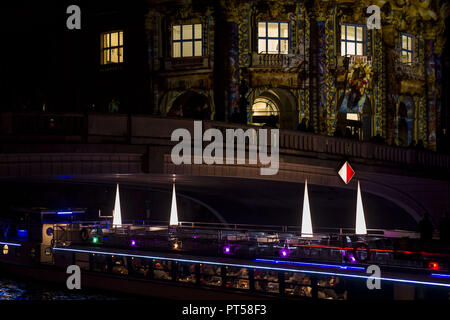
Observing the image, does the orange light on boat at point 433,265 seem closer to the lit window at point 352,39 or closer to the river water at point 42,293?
the river water at point 42,293

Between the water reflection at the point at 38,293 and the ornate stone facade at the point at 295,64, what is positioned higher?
the ornate stone facade at the point at 295,64

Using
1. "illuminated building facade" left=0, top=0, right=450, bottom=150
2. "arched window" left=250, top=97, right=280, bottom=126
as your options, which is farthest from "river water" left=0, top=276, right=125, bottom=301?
"arched window" left=250, top=97, right=280, bottom=126

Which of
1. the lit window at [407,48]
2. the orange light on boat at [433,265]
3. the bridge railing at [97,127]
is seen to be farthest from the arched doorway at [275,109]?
the orange light on boat at [433,265]

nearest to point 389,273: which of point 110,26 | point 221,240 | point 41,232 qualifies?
point 221,240

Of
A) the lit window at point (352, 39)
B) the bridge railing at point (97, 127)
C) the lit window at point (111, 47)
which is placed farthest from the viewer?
the lit window at point (111, 47)

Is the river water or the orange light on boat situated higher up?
the orange light on boat

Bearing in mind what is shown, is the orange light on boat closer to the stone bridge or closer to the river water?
the river water

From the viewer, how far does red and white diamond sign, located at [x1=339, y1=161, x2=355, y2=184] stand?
3694 centimetres

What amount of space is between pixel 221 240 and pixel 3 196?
1019 inches

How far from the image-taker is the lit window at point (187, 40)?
163ft

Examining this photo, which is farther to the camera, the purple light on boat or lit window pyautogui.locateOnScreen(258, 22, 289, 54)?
lit window pyautogui.locateOnScreen(258, 22, 289, 54)

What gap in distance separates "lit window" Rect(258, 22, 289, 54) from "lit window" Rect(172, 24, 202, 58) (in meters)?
4.02

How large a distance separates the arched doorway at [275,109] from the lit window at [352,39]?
5014 mm
